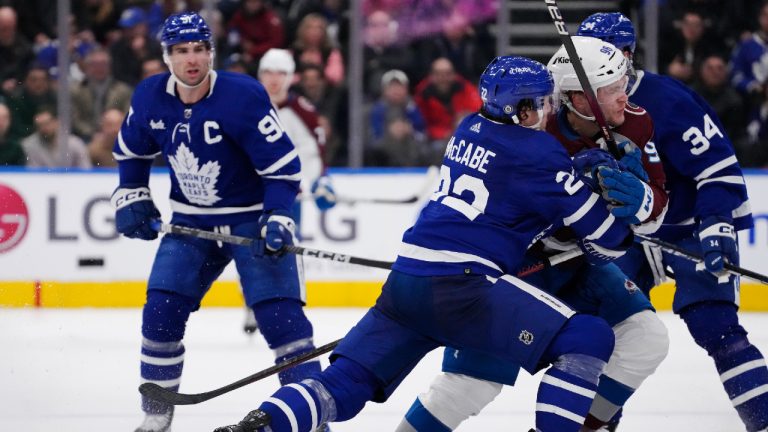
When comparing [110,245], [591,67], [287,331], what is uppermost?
[591,67]

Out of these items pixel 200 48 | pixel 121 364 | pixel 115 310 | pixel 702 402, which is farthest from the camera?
pixel 115 310

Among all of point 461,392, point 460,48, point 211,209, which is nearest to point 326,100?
point 460,48

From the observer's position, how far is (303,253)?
407 cm

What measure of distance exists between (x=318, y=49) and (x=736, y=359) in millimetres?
4314

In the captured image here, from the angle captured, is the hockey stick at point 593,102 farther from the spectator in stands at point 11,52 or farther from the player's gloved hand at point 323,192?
the spectator in stands at point 11,52

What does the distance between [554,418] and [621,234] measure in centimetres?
48

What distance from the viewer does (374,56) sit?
7578mm

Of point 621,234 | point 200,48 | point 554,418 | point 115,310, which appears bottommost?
point 115,310

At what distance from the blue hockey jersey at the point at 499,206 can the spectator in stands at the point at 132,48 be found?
4583 mm

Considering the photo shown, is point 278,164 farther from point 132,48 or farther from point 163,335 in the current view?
point 132,48

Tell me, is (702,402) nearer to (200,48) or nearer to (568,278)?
(568,278)

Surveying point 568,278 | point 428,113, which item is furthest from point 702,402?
point 428,113

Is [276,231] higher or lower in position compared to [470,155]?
lower

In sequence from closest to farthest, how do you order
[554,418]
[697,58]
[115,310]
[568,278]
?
[554,418] < [568,278] < [115,310] < [697,58]
